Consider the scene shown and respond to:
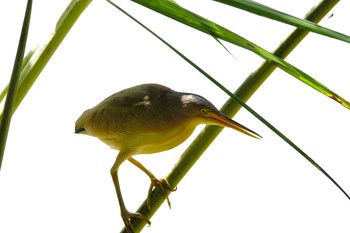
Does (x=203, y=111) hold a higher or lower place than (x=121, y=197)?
higher

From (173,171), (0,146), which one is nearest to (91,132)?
(173,171)

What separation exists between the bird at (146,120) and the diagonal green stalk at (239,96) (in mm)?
117

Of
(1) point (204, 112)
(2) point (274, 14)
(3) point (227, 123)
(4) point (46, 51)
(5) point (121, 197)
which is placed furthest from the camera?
(5) point (121, 197)

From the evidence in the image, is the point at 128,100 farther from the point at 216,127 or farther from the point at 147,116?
the point at 216,127

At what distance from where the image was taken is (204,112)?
1.01 meters

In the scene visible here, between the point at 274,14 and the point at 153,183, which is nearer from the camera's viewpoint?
the point at 274,14

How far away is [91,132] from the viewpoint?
117 cm

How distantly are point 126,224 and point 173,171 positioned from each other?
0.22 m

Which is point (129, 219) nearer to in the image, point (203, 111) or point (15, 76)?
point (203, 111)

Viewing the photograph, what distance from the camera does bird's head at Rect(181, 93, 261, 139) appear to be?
0.90m

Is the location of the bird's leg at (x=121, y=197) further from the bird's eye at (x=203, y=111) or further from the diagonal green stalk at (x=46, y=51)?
the diagonal green stalk at (x=46, y=51)

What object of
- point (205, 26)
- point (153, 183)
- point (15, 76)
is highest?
point (153, 183)

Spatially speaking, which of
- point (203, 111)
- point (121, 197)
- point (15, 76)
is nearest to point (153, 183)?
point (121, 197)

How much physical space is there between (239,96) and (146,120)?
290 mm
